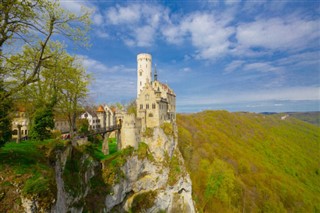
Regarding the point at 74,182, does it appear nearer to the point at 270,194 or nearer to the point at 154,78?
the point at 154,78

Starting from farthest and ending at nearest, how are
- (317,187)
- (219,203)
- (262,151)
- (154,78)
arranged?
(262,151), (317,187), (219,203), (154,78)

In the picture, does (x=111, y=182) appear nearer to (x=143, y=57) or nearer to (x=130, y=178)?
(x=130, y=178)

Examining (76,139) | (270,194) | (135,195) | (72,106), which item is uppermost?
(72,106)

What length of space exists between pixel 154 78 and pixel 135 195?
25574mm

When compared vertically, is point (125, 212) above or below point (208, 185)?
above

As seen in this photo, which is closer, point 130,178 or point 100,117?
point 130,178

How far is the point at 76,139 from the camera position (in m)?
A: 23.0

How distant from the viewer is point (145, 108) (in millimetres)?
38531

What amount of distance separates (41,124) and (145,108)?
21.3 metres

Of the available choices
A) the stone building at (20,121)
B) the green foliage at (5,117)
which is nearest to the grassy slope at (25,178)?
the green foliage at (5,117)

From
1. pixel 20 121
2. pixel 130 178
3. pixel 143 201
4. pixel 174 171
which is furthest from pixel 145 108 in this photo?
pixel 20 121

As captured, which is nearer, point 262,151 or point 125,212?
point 125,212

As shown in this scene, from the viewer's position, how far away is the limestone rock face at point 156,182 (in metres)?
32.2

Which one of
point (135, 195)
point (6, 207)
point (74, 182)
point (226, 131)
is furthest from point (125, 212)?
point (226, 131)
